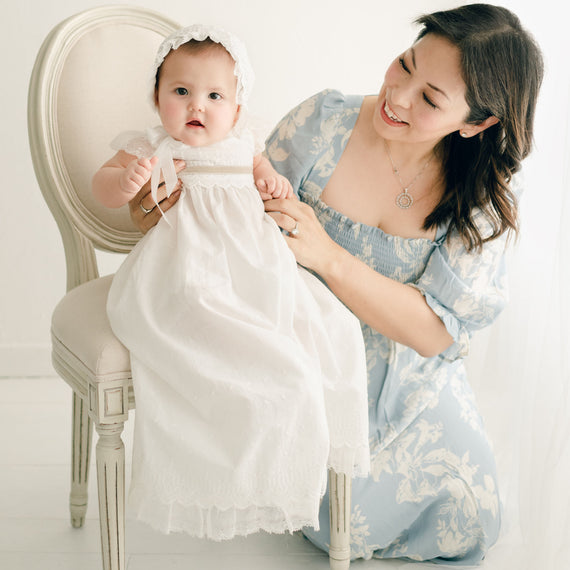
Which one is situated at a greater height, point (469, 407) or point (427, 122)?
point (427, 122)

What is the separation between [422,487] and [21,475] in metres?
1.08

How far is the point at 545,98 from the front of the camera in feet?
5.72

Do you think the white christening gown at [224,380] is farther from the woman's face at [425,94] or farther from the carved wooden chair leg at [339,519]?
the woman's face at [425,94]

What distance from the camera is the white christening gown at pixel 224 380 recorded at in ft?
3.74

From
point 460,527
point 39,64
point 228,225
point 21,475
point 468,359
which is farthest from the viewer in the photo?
point 468,359

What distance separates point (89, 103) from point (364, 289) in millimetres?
746

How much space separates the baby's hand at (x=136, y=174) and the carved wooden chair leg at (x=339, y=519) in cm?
69

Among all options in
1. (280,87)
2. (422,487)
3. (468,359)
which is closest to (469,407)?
(422,487)

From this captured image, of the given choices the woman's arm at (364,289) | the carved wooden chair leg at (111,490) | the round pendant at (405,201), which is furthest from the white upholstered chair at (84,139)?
the round pendant at (405,201)

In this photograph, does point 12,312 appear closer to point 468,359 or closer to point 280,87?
point 280,87

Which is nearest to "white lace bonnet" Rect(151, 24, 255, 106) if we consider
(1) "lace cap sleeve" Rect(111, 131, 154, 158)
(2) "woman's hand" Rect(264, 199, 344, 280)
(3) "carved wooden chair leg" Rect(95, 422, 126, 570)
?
(1) "lace cap sleeve" Rect(111, 131, 154, 158)

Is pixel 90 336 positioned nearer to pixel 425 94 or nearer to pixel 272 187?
pixel 272 187

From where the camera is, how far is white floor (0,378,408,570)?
155 cm

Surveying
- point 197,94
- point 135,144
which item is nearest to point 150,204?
point 135,144
